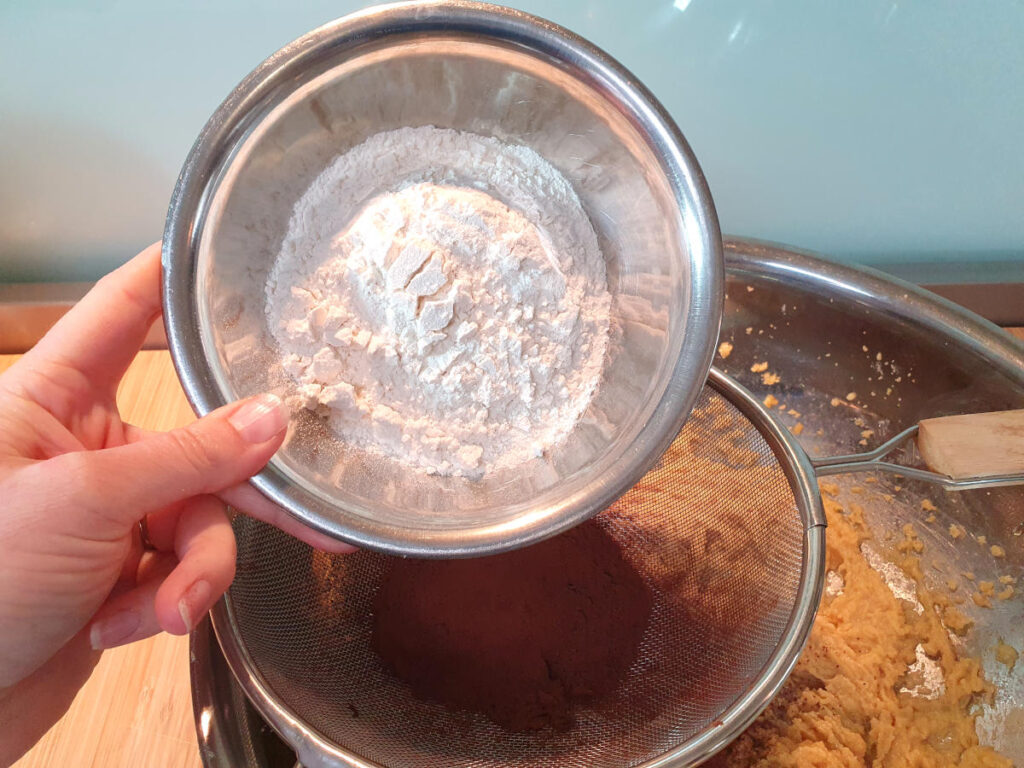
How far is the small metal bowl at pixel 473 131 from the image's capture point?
601 mm

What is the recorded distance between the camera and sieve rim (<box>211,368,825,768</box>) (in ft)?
2.26

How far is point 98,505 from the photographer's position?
0.57 metres

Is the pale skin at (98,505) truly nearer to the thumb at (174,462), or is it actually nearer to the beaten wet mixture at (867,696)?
the thumb at (174,462)

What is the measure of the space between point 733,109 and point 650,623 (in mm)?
795

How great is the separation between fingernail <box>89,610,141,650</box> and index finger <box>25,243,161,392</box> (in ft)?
0.91

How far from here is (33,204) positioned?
109 centimetres

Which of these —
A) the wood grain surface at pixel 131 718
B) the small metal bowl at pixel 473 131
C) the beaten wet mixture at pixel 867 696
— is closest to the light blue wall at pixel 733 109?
the small metal bowl at pixel 473 131

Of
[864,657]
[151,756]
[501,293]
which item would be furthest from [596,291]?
[151,756]

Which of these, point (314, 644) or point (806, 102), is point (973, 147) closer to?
point (806, 102)

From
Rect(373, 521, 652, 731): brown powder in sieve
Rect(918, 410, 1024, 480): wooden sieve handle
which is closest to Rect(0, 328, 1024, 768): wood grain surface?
Rect(373, 521, 652, 731): brown powder in sieve

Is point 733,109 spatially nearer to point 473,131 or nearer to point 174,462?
point 473,131

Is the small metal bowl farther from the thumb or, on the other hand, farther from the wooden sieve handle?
the wooden sieve handle

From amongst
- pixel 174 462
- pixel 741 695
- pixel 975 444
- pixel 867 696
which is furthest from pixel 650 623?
pixel 174 462

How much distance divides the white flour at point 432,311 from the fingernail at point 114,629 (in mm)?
303
